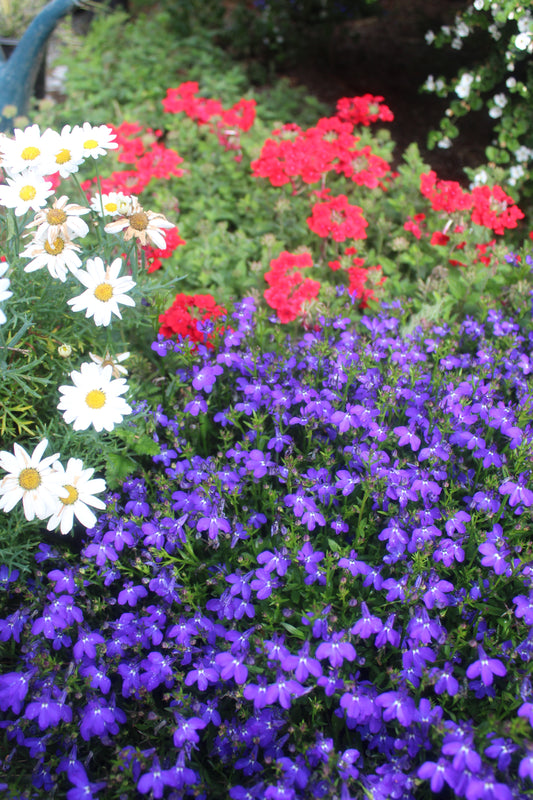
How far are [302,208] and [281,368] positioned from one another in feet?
5.30

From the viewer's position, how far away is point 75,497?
5.09ft

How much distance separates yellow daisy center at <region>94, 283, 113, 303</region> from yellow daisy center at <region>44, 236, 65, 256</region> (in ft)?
0.47

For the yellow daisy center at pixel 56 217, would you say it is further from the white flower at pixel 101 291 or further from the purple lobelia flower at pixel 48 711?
the purple lobelia flower at pixel 48 711

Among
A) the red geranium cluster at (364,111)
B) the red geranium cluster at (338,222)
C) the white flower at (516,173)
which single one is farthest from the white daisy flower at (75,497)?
the white flower at (516,173)

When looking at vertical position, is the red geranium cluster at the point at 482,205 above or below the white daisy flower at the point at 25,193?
above

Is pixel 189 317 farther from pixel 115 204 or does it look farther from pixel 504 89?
pixel 504 89

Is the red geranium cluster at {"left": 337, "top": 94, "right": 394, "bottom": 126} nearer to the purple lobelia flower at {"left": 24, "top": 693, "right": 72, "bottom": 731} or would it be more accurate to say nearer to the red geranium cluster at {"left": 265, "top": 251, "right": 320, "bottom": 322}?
the red geranium cluster at {"left": 265, "top": 251, "right": 320, "bottom": 322}

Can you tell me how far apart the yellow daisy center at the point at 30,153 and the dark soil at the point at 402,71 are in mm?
3212

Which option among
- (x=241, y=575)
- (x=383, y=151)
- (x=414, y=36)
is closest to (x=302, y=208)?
(x=383, y=151)

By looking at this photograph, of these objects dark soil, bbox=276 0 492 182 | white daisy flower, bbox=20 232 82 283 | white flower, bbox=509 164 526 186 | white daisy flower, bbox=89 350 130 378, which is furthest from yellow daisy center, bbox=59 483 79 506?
dark soil, bbox=276 0 492 182

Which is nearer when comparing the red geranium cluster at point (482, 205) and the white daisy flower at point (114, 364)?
the white daisy flower at point (114, 364)

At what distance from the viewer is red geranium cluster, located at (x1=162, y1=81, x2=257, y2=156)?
346 centimetres

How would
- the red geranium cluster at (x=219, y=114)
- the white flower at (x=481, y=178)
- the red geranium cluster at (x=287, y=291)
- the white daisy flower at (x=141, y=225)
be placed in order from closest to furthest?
the white daisy flower at (x=141, y=225)
the red geranium cluster at (x=287, y=291)
the white flower at (x=481, y=178)
the red geranium cluster at (x=219, y=114)

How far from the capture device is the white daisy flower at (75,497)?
152 cm
